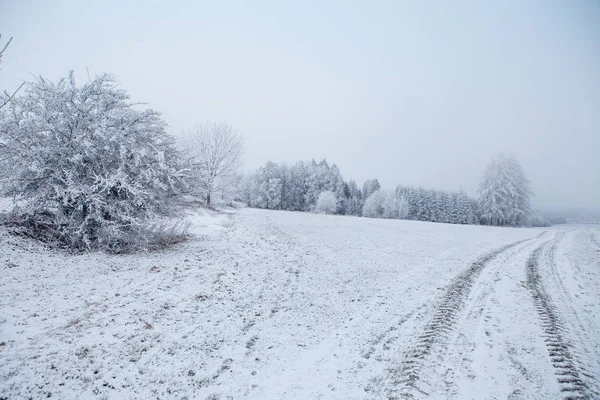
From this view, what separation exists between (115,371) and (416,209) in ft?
267

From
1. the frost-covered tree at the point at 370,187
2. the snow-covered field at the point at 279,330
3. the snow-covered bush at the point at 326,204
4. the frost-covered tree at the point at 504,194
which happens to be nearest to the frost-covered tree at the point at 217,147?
the snow-covered field at the point at 279,330

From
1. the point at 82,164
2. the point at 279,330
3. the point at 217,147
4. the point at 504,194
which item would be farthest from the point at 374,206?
the point at 279,330

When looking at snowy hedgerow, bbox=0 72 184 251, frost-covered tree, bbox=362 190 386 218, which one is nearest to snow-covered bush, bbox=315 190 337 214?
frost-covered tree, bbox=362 190 386 218

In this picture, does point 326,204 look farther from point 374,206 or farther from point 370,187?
point 370,187

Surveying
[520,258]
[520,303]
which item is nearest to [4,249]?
[520,303]

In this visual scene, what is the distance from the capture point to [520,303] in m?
8.07

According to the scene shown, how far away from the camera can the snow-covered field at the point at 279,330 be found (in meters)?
4.48

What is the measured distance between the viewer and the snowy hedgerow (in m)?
9.92

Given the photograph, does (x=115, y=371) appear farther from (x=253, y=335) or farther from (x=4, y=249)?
(x=4, y=249)

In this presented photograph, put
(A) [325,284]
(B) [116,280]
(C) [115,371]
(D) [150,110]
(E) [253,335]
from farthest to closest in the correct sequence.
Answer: (D) [150,110], (A) [325,284], (B) [116,280], (E) [253,335], (C) [115,371]

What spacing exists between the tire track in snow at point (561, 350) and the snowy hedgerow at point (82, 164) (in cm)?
1231

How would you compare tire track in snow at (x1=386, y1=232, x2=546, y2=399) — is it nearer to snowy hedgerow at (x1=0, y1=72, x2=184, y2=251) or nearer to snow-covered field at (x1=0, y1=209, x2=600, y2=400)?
snow-covered field at (x1=0, y1=209, x2=600, y2=400)

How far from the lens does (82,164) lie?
10391 mm

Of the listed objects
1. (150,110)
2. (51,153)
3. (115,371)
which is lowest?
(115,371)
